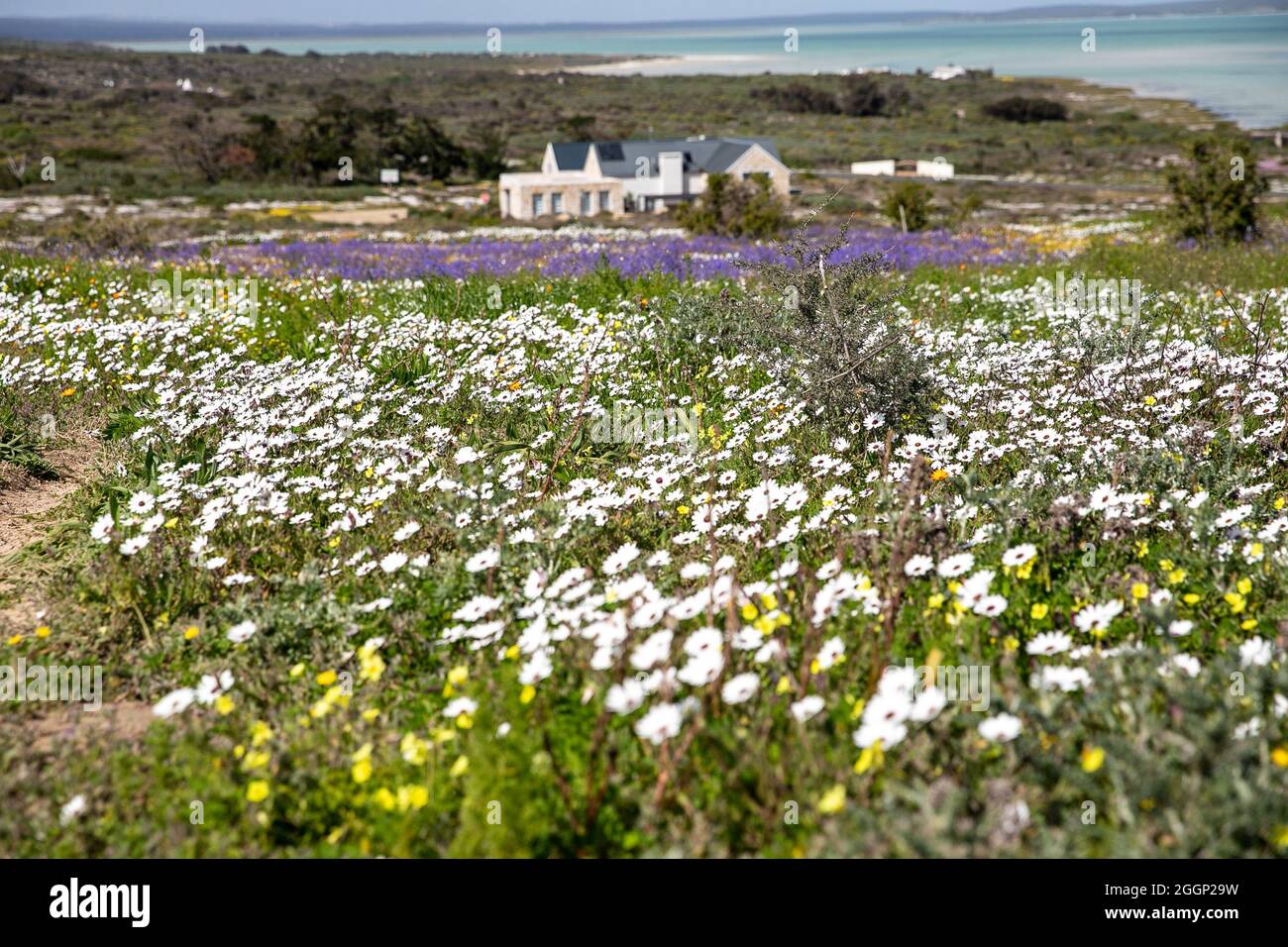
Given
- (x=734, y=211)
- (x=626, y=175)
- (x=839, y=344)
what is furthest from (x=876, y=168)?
(x=839, y=344)

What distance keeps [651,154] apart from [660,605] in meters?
70.1

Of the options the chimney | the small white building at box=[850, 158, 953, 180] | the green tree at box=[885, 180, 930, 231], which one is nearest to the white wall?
the small white building at box=[850, 158, 953, 180]

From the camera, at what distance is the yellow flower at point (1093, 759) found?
2785 mm

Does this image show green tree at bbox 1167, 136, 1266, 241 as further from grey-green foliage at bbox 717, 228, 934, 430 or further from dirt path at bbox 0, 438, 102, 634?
dirt path at bbox 0, 438, 102, 634

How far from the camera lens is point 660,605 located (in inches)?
141

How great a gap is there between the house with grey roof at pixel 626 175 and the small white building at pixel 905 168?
60.7ft

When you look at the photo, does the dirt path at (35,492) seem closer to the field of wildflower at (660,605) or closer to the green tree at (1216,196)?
the field of wildflower at (660,605)

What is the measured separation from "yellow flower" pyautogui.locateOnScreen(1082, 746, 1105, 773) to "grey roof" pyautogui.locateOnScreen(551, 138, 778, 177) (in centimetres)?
6753

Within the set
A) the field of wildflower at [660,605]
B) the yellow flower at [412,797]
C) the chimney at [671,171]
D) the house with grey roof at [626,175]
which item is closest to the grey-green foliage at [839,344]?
the field of wildflower at [660,605]

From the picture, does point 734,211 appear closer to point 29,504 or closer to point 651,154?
point 29,504

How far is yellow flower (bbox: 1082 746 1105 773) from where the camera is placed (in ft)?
9.14
